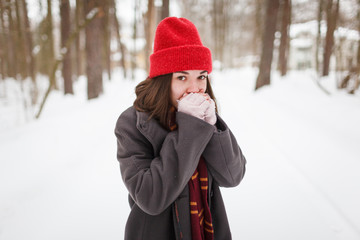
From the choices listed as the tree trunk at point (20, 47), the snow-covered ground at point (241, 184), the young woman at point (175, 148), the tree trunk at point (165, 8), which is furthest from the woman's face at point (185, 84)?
the tree trunk at point (165, 8)

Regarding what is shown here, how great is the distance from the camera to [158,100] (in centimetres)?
125

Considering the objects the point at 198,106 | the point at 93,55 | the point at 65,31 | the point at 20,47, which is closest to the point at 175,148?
the point at 198,106

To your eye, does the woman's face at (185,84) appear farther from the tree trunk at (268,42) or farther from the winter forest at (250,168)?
the tree trunk at (268,42)

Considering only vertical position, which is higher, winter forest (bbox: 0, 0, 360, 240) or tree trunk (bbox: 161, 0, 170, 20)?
tree trunk (bbox: 161, 0, 170, 20)

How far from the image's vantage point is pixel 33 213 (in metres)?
2.21

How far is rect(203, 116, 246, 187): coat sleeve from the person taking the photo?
1.15 m

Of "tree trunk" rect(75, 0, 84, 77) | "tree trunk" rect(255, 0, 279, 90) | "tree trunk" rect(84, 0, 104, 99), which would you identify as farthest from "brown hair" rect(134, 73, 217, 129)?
"tree trunk" rect(255, 0, 279, 90)

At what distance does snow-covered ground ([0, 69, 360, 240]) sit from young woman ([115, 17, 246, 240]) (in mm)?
622

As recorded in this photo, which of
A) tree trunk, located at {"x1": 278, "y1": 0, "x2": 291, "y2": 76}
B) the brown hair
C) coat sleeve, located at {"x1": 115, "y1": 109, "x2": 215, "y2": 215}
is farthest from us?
tree trunk, located at {"x1": 278, "y1": 0, "x2": 291, "y2": 76}

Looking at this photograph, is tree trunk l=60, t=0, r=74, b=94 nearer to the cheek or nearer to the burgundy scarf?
the cheek

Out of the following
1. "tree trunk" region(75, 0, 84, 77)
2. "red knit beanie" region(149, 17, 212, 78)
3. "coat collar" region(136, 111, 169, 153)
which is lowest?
"coat collar" region(136, 111, 169, 153)

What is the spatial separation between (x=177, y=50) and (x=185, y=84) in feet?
0.70

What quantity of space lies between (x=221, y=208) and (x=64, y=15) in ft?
42.0

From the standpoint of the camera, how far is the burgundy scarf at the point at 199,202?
1.19 meters
